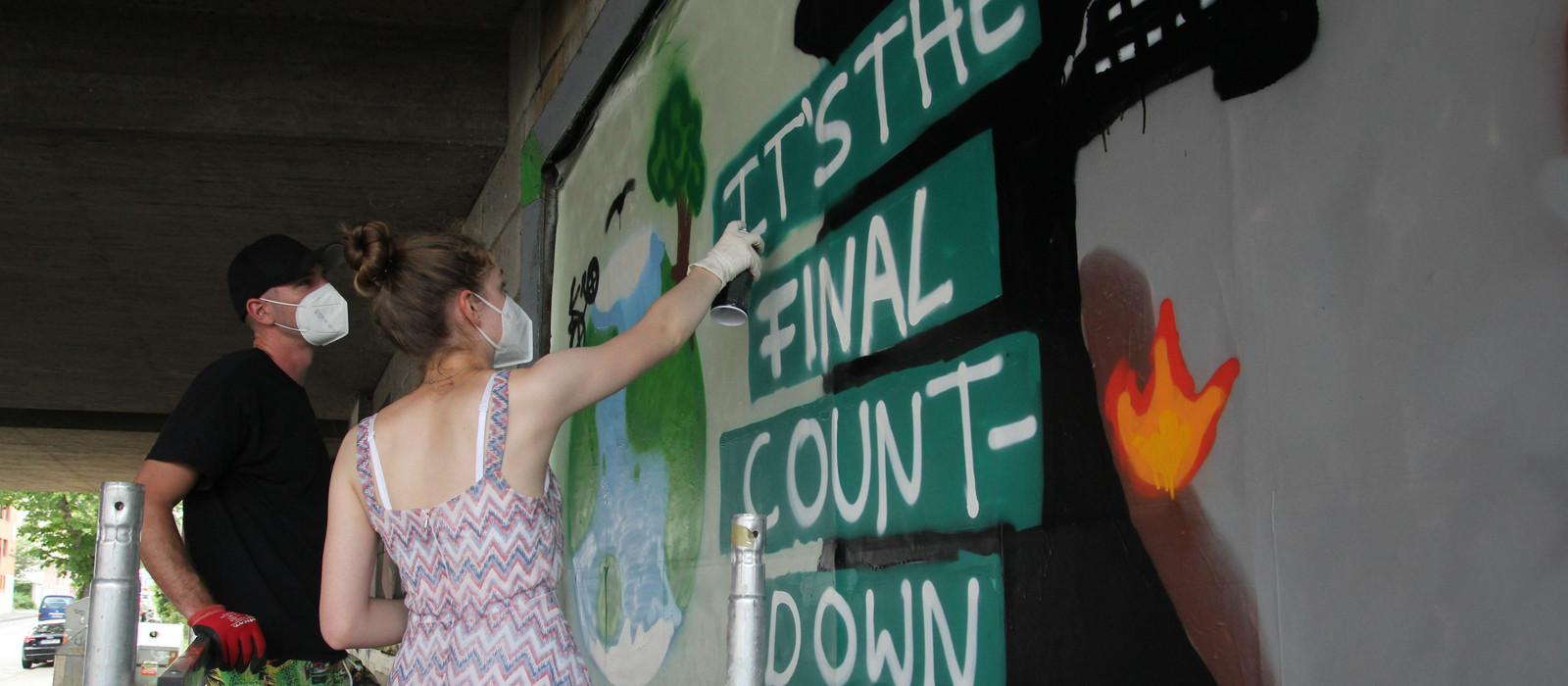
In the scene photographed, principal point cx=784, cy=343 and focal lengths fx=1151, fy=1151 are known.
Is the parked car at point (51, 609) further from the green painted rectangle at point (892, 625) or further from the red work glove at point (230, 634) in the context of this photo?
the green painted rectangle at point (892, 625)

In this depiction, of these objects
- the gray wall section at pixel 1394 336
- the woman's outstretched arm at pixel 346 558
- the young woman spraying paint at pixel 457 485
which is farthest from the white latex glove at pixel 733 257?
the gray wall section at pixel 1394 336

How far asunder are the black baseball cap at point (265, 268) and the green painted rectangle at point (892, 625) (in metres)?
1.63

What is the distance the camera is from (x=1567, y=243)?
1.00m

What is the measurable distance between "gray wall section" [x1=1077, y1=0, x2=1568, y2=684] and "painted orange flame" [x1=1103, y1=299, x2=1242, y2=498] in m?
0.02

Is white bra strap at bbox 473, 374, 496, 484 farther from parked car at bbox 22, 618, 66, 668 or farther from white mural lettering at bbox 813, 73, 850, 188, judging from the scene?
parked car at bbox 22, 618, 66, 668

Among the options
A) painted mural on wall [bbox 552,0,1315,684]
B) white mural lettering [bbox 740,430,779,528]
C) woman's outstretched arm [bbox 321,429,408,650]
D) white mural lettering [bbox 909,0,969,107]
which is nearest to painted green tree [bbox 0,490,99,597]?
painted mural on wall [bbox 552,0,1315,684]

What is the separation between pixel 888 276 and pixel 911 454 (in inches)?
13.7

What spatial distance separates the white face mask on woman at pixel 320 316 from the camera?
3148mm

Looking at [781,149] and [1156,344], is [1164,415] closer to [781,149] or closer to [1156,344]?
[1156,344]

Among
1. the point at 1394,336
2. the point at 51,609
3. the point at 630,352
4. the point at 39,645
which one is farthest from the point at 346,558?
the point at 51,609

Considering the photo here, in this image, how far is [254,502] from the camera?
9.19ft

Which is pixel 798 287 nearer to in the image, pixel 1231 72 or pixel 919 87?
pixel 919 87

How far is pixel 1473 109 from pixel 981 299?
85cm

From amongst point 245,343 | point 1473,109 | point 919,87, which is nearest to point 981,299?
point 919,87
